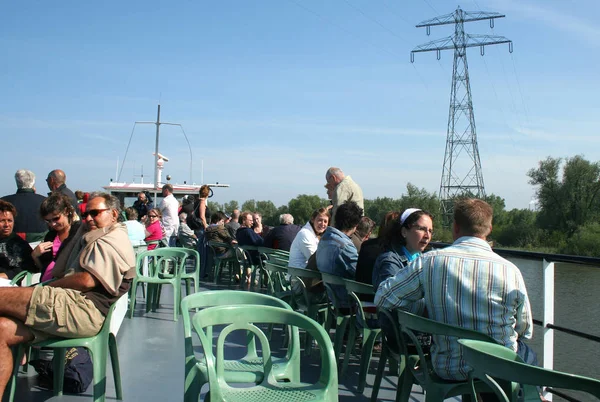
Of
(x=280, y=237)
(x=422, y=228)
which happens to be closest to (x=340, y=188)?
(x=280, y=237)

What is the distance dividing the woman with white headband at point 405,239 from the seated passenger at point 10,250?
2657mm

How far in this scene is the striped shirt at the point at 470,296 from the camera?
2506 millimetres

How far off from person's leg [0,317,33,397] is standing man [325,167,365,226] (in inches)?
150

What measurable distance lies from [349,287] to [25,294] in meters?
1.87

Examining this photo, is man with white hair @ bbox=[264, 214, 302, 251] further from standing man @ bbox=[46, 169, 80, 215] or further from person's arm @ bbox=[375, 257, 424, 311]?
person's arm @ bbox=[375, 257, 424, 311]

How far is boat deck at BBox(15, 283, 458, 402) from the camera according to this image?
138 inches

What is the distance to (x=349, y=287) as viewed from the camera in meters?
3.67

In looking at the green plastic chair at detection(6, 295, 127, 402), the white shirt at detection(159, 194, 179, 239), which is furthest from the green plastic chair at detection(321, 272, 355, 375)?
the white shirt at detection(159, 194, 179, 239)

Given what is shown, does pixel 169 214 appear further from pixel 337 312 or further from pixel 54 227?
pixel 337 312

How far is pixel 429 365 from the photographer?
271cm

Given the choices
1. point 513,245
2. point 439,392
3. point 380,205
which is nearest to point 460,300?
point 439,392

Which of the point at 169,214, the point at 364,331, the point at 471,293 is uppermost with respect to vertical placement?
the point at 169,214

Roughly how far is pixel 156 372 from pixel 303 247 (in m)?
1.91

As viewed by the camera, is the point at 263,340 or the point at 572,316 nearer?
the point at 263,340
